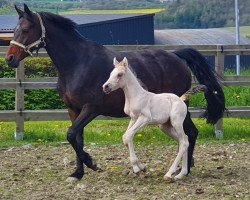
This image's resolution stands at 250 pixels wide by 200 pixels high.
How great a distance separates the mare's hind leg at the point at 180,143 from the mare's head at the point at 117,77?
0.81 meters

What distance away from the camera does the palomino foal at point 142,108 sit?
9.77 m

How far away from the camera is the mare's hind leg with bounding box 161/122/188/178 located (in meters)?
9.98

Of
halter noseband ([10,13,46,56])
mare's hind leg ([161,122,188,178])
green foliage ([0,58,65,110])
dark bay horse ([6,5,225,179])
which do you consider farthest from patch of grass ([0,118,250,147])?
halter noseband ([10,13,46,56])

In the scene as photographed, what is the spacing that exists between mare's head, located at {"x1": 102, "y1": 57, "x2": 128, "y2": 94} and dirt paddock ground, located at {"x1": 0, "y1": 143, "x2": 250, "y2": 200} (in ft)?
3.70

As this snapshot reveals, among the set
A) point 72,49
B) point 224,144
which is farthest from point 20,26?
point 224,144

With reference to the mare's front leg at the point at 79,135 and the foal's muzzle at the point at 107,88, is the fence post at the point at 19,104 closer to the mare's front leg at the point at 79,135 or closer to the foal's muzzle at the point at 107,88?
the mare's front leg at the point at 79,135

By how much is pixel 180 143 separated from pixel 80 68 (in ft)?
4.94

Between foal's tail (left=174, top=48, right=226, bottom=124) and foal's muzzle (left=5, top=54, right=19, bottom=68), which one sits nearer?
foal's muzzle (left=5, top=54, right=19, bottom=68)

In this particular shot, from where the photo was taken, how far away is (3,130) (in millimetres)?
15078

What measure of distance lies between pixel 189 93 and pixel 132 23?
22473 mm

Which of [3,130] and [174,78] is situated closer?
[174,78]

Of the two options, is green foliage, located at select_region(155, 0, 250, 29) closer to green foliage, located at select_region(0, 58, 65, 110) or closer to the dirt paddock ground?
green foliage, located at select_region(0, 58, 65, 110)

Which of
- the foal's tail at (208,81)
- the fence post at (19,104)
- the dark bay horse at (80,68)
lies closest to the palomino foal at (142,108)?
the dark bay horse at (80,68)

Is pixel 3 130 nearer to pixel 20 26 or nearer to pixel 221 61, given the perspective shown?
pixel 221 61
